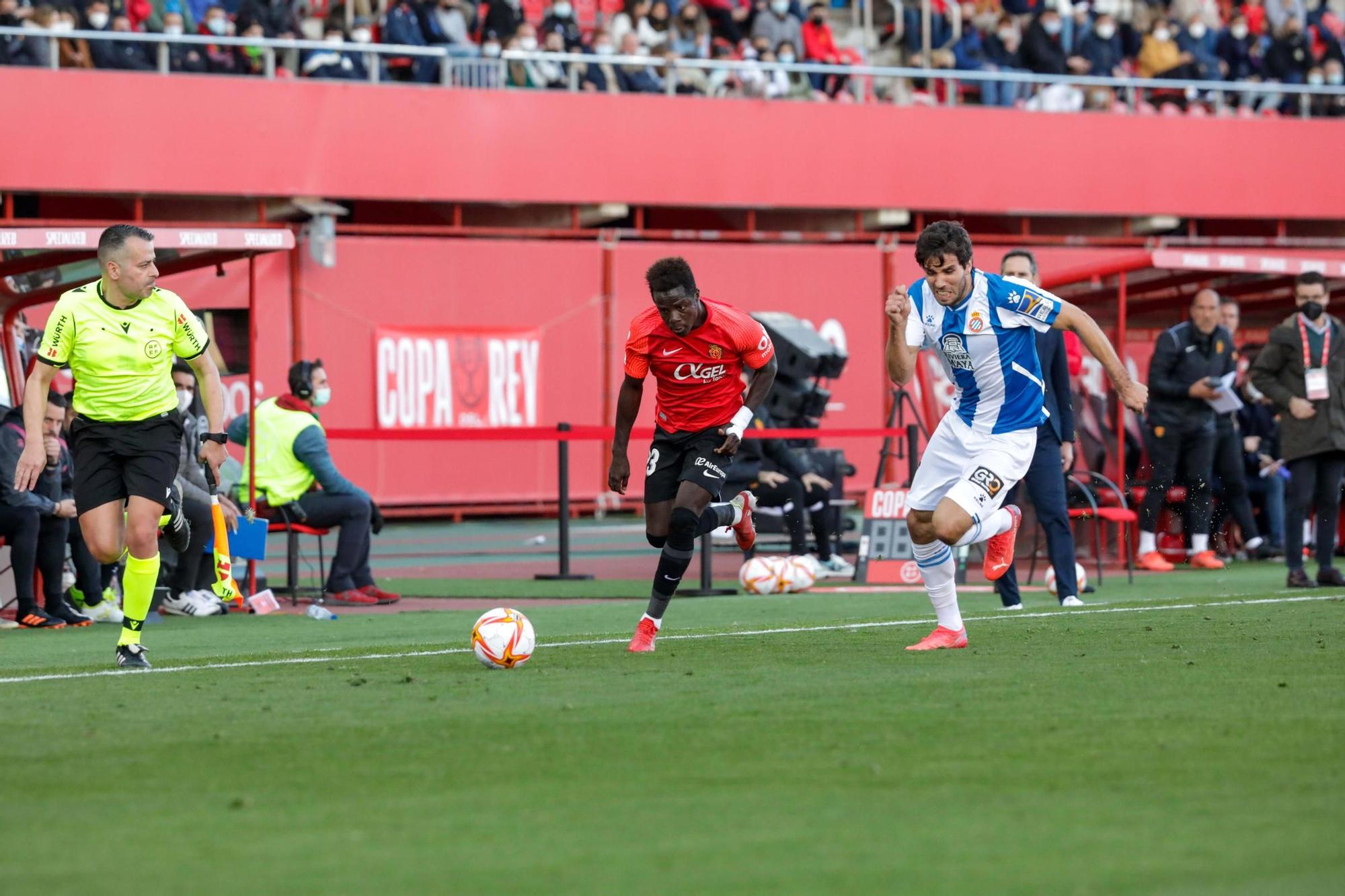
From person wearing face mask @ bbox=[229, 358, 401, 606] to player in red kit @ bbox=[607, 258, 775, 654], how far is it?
4.88 metres

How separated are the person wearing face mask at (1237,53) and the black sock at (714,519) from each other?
21392 mm

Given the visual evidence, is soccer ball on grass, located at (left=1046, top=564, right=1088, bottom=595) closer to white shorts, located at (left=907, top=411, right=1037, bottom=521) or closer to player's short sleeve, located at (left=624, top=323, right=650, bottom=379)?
white shorts, located at (left=907, top=411, right=1037, bottom=521)

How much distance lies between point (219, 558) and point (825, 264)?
606 inches

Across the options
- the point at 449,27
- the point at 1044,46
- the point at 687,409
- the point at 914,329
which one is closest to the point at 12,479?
the point at 687,409

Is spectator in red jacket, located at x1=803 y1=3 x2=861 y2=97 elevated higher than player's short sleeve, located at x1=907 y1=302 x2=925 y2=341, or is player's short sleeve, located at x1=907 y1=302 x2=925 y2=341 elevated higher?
spectator in red jacket, located at x1=803 y1=3 x2=861 y2=97

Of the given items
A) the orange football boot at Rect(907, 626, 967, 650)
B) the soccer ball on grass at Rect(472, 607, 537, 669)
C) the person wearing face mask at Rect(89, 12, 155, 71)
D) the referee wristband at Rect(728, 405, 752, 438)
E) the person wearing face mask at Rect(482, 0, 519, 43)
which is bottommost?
the orange football boot at Rect(907, 626, 967, 650)

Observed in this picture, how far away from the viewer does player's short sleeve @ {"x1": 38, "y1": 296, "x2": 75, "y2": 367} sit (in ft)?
29.0

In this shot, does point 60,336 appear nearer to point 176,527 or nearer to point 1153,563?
point 176,527

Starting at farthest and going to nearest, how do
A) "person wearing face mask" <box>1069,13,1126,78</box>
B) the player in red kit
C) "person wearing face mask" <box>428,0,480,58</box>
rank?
"person wearing face mask" <box>1069,13,1126,78</box> → "person wearing face mask" <box>428,0,480,58</box> → the player in red kit

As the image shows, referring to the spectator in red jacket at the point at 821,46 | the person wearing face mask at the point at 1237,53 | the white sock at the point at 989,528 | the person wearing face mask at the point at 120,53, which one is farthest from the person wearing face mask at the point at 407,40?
the white sock at the point at 989,528

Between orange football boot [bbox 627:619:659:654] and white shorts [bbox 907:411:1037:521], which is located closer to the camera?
white shorts [bbox 907:411:1037:521]

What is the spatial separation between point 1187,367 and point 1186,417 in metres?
0.44

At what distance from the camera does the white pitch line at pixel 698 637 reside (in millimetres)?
8477

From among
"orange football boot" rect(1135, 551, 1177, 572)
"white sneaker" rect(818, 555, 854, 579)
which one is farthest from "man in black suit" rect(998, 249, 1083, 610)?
"orange football boot" rect(1135, 551, 1177, 572)
